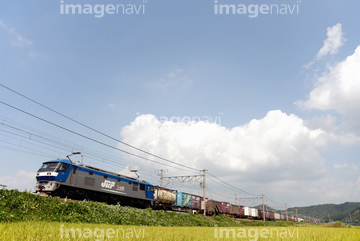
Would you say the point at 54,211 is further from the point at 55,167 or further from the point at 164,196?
the point at 164,196

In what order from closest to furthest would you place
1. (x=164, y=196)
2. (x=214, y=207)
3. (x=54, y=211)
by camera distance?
(x=54, y=211) → (x=164, y=196) → (x=214, y=207)

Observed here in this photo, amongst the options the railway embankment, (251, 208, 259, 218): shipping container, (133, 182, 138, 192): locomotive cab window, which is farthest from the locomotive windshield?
(251, 208, 259, 218): shipping container

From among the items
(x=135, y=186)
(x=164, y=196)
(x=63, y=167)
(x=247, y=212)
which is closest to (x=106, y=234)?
(x=63, y=167)

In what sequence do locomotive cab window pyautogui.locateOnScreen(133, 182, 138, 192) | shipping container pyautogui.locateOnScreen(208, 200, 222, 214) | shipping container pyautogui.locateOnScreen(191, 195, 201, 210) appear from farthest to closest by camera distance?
shipping container pyautogui.locateOnScreen(208, 200, 222, 214) → shipping container pyautogui.locateOnScreen(191, 195, 201, 210) → locomotive cab window pyautogui.locateOnScreen(133, 182, 138, 192)

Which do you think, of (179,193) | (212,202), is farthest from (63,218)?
(212,202)

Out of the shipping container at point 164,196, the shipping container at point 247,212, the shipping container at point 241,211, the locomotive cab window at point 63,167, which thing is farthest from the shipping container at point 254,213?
the locomotive cab window at point 63,167

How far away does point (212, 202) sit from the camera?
2137 inches

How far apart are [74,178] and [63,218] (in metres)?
10.8

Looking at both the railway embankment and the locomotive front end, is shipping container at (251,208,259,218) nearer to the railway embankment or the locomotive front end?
the railway embankment

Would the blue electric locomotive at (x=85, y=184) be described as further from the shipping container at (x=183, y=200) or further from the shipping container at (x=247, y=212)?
the shipping container at (x=247, y=212)

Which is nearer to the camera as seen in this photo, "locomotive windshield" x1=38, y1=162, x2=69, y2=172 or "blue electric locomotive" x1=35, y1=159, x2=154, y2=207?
"blue electric locomotive" x1=35, y1=159, x2=154, y2=207

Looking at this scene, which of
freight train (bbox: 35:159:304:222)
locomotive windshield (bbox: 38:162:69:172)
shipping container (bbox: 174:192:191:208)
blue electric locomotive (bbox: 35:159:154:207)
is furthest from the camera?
shipping container (bbox: 174:192:191:208)

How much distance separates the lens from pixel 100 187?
30.4 meters

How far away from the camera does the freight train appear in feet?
87.2
